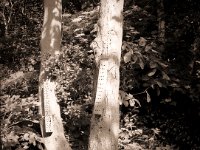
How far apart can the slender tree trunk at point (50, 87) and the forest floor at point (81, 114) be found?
185 mm

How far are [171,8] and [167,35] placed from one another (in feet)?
1.98

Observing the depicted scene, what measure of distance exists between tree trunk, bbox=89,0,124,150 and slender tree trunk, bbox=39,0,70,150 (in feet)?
7.60

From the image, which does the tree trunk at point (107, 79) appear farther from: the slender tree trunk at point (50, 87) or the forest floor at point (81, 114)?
the slender tree trunk at point (50, 87)

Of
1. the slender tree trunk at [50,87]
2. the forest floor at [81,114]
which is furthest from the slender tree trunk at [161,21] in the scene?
the slender tree trunk at [50,87]

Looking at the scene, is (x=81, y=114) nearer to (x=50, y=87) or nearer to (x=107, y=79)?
(x=50, y=87)

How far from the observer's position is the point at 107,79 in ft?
12.5

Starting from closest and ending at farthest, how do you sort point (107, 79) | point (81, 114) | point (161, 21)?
point (107, 79)
point (81, 114)
point (161, 21)

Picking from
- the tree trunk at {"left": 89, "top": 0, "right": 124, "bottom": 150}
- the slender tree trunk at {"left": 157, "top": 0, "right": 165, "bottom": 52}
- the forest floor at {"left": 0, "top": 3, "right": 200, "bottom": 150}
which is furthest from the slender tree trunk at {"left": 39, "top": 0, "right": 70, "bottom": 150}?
the tree trunk at {"left": 89, "top": 0, "right": 124, "bottom": 150}

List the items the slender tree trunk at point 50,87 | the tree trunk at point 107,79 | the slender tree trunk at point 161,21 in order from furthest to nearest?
1. the slender tree trunk at point 161,21
2. the slender tree trunk at point 50,87
3. the tree trunk at point 107,79

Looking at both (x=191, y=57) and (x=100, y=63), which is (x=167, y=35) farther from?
(x=100, y=63)

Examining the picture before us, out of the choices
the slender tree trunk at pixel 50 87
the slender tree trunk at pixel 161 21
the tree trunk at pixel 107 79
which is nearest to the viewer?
the tree trunk at pixel 107 79

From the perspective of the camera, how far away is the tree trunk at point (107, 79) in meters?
3.74

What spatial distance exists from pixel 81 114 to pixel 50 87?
3.69ft

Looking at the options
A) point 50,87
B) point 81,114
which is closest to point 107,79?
point 50,87
